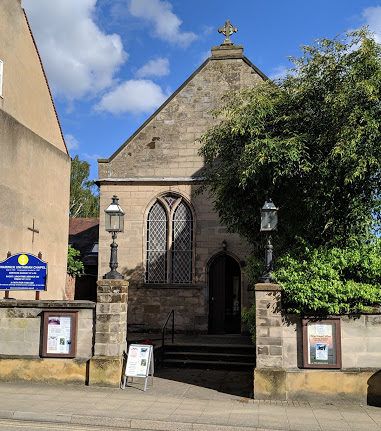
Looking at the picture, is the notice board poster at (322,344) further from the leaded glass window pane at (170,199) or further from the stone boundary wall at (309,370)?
the leaded glass window pane at (170,199)

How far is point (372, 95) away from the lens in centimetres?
972

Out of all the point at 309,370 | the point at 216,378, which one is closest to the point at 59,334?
the point at 216,378

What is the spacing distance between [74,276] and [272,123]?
41.6 feet

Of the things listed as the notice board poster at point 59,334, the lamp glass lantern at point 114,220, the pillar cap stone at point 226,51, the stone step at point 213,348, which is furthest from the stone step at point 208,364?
the pillar cap stone at point 226,51

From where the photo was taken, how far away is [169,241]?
58.4ft

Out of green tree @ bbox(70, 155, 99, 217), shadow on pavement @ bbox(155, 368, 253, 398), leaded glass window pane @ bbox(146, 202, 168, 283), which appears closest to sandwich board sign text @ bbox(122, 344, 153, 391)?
shadow on pavement @ bbox(155, 368, 253, 398)

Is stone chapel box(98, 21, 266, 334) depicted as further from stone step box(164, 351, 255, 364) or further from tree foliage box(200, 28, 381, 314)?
tree foliage box(200, 28, 381, 314)

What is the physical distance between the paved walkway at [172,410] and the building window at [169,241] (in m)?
7.96

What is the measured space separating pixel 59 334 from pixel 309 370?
527 centimetres

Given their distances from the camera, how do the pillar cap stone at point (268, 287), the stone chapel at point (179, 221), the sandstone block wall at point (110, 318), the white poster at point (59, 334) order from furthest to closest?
the stone chapel at point (179, 221) < the white poster at point (59, 334) < the sandstone block wall at point (110, 318) < the pillar cap stone at point (268, 287)

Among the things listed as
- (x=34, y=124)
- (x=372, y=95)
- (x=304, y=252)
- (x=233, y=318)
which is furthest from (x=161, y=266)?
(x=372, y=95)

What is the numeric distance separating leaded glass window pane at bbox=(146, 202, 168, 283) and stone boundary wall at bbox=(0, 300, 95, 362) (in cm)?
752

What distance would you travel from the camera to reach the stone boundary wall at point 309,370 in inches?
357

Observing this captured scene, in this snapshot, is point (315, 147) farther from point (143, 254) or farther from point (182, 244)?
point (143, 254)
